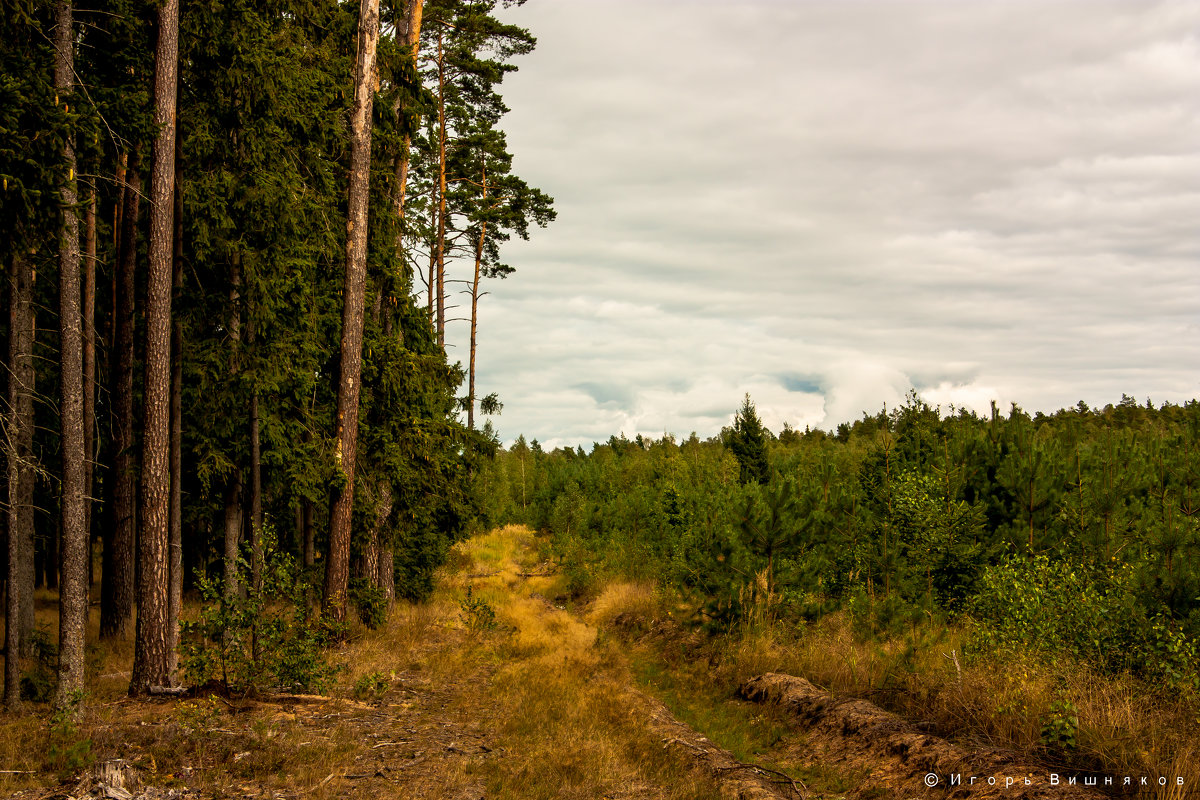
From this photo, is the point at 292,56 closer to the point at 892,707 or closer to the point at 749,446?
the point at 892,707

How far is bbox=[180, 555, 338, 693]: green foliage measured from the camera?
909 cm

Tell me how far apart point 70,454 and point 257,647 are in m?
→ 3.60

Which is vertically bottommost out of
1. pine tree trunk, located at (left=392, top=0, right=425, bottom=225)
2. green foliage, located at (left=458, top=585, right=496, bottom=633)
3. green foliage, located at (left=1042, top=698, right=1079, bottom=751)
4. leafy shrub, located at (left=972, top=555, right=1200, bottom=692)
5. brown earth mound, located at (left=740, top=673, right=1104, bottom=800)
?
green foliage, located at (left=458, top=585, right=496, bottom=633)

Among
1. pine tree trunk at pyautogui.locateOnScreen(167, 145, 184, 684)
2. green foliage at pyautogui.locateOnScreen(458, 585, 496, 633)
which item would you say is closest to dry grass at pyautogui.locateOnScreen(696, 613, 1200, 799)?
green foliage at pyautogui.locateOnScreen(458, 585, 496, 633)

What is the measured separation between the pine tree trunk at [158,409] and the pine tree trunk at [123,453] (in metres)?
1.74

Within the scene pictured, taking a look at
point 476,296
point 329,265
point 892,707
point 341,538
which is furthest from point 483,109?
point 892,707


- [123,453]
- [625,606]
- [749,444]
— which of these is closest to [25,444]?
[123,453]

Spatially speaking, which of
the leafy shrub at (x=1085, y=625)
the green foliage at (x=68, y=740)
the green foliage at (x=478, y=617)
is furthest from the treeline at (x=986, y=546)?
the green foliage at (x=68, y=740)

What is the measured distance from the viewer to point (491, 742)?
29.2ft

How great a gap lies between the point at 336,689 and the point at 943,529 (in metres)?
10.2

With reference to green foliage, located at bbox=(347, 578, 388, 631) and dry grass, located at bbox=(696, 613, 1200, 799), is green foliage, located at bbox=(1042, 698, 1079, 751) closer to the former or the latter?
dry grass, located at bbox=(696, 613, 1200, 799)

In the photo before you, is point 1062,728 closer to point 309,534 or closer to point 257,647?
point 257,647

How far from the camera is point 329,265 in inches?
542

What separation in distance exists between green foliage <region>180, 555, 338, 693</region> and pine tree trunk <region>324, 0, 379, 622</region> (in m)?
2.04
